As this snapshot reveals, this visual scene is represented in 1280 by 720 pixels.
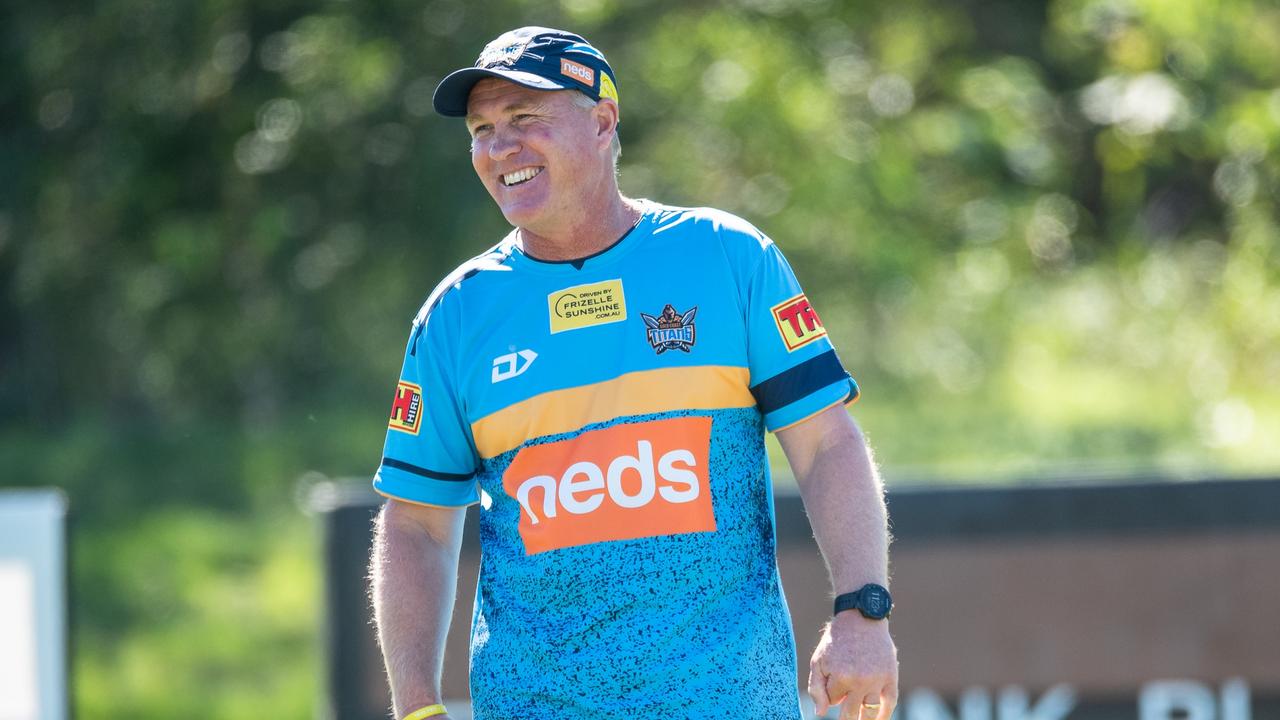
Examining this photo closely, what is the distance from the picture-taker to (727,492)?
2.37m

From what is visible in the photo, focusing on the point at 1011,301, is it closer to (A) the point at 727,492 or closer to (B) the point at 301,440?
(B) the point at 301,440

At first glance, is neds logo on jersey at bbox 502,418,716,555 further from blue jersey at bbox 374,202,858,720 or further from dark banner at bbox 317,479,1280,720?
dark banner at bbox 317,479,1280,720

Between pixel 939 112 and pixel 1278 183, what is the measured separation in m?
2.73

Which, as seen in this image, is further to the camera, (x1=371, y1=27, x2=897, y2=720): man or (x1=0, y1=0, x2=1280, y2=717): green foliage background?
(x1=0, y1=0, x2=1280, y2=717): green foliage background

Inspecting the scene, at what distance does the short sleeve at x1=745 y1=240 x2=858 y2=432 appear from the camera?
7.87 ft

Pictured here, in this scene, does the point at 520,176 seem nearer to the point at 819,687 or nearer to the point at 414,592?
the point at 414,592

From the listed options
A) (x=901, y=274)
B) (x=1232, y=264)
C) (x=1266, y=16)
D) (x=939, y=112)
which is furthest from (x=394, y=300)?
(x=1266, y=16)

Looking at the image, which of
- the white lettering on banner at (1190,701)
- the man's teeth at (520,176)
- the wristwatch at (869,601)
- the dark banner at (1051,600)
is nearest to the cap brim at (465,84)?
the man's teeth at (520,176)

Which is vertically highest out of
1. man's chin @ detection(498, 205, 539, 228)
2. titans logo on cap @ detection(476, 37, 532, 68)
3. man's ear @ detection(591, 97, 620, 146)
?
titans logo on cap @ detection(476, 37, 532, 68)

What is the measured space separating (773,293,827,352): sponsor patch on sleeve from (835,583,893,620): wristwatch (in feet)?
1.32

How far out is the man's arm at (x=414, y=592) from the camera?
8.11 feet

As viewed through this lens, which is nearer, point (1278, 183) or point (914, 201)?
point (914, 201)

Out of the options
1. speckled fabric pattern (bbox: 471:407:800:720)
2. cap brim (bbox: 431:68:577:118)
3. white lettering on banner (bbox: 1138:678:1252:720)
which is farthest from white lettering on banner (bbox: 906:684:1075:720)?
cap brim (bbox: 431:68:577:118)

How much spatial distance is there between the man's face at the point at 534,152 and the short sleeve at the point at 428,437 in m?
0.28
